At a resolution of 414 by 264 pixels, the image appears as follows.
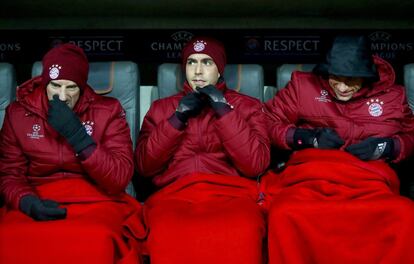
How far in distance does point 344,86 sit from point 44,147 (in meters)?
1.20

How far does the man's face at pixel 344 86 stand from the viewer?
2670mm

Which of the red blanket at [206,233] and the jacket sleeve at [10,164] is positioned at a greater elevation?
the jacket sleeve at [10,164]

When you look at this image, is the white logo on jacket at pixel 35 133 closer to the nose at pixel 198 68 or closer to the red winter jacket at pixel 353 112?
the nose at pixel 198 68

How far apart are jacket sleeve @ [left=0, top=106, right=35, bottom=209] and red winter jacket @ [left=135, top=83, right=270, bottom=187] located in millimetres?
452

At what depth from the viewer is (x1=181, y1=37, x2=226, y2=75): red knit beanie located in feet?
9.04

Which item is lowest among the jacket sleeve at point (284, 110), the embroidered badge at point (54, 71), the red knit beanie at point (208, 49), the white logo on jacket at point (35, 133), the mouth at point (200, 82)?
the white logo on jacket at point (35, 133)

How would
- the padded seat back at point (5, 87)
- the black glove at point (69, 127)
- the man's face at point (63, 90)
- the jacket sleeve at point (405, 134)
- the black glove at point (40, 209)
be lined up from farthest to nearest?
the padded seat back at point (5, 87) → the jacket sleeve at point (405, 134) → the man's face at point (63, 90) → the black glove at point (69, 127) → the black glove at point (40, 209)

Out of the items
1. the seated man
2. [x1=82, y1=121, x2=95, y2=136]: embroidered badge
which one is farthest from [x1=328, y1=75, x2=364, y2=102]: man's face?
[x1=82, y1=121, x2=95, y2=136]: embroidered badge

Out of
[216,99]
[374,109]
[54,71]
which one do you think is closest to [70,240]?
[54,71]

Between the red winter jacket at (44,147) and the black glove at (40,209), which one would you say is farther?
the red winter jacket at (44,147)

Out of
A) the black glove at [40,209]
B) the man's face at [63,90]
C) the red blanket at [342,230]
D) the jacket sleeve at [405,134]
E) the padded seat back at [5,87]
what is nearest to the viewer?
the red blanket at [342,230]

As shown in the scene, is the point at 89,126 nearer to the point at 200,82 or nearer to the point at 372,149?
the point at 200,82

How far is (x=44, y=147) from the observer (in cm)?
251

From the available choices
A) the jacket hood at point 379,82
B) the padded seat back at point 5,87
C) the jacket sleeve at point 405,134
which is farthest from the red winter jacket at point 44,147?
the jacket sleeve at point 405,134
